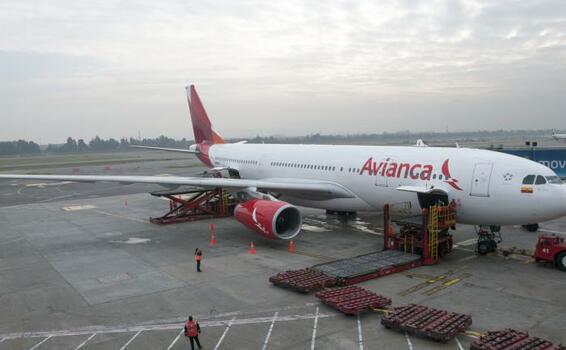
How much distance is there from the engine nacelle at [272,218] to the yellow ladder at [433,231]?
5370 mm

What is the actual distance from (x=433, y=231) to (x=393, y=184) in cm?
318

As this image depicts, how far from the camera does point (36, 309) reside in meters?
12.6

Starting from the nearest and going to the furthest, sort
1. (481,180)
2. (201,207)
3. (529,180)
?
(529,180) → (481,180) → (201,207)

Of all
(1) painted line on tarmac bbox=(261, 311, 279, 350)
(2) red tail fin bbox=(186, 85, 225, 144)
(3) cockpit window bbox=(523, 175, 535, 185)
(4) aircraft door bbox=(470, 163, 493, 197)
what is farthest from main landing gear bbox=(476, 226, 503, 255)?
(2) red tail fin bbox=(186, 85, 225, 144)

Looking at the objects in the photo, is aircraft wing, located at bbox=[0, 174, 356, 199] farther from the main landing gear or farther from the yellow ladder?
the main landing gear

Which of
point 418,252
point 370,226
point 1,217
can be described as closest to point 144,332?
point 418,252

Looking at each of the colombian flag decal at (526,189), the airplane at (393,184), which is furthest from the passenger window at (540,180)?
the colombian flag decal at (526,189)

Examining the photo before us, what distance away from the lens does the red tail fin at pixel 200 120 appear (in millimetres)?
36250

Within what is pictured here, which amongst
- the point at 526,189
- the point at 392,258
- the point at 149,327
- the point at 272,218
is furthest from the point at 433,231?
the point at 149,327

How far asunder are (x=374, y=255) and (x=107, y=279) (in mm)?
9170

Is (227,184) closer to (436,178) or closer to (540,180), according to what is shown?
(436,178)

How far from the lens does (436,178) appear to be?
1777cm

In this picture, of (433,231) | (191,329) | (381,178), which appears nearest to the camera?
(191,329)

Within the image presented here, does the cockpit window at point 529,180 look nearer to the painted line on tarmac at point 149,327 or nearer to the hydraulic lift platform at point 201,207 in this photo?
the painted line on tarmac at point 149,327
